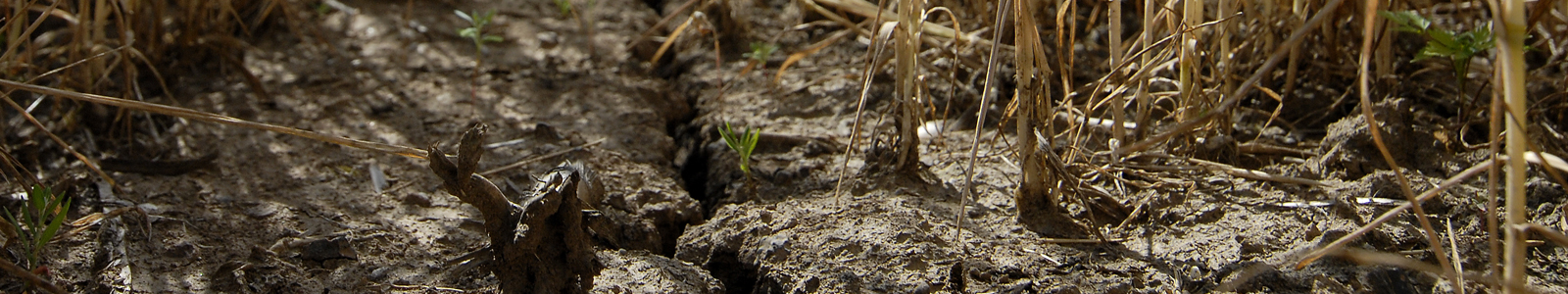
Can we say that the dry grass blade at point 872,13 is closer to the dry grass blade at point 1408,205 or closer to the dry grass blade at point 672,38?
the dry grass blade at point 672,38

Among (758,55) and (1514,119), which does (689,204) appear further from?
(1514,119)

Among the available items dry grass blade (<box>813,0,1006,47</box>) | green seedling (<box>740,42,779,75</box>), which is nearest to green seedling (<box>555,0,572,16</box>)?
green seedling (<box>740,42,779,75</box>)

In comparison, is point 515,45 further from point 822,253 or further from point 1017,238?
point 1017,238

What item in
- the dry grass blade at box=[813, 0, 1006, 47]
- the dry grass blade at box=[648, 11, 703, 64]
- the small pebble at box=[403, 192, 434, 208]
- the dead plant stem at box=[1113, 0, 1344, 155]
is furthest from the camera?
the dry grass blade at box=[648, 11, 703, 64]

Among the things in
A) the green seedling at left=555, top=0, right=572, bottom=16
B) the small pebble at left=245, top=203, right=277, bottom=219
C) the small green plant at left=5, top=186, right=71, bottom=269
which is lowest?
the small pebble at left=245, top=203, right=277, bottom=219

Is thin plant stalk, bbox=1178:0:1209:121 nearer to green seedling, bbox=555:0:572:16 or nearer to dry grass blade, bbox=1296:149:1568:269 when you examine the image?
dry grass blade, bbox=1296:149:1568:269

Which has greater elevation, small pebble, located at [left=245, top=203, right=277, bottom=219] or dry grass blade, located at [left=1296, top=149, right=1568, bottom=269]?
dry grass blade, located at [left=1296, top=149, right=1568, bottom=269]

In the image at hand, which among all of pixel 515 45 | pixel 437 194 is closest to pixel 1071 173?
pixel 437 194

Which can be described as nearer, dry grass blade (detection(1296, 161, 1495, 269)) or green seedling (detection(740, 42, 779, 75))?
dry grass blade (detection(1296, 161, 1495, 269))

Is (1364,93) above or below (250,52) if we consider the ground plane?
above
